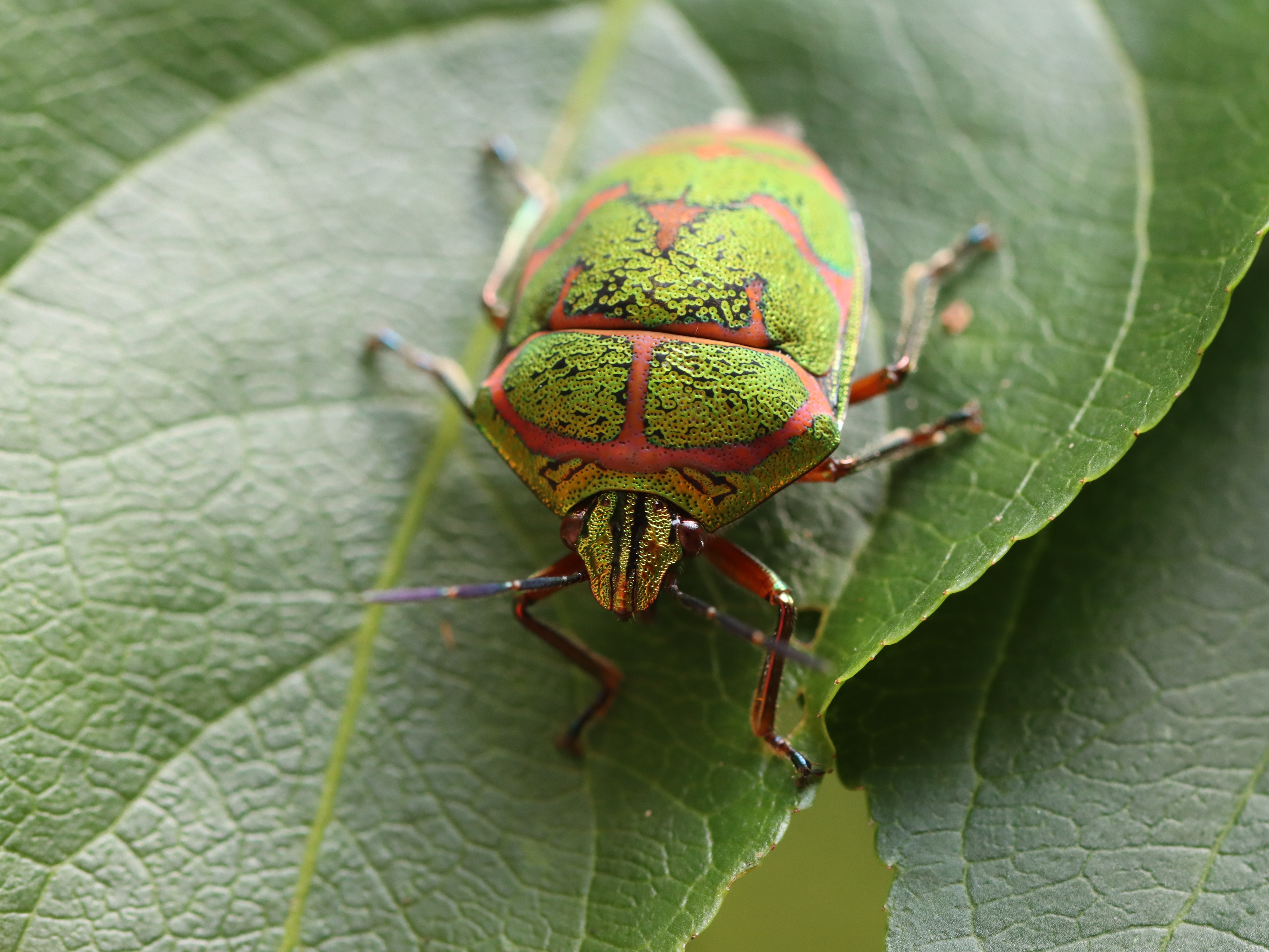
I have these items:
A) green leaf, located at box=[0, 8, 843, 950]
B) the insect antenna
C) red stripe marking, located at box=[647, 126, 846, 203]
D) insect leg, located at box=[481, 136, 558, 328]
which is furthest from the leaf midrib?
insect leg, located at box=[481, 136, 558, 328]

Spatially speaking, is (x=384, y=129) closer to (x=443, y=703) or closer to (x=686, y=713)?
(x=443, y=703)

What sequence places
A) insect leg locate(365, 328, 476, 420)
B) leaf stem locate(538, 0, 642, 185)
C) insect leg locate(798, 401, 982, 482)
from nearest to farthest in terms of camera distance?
insect leg locate(798, 401, 982, 482)
insect leg locate(365, 328, 476, 420)
leaf stem locate(538, 0, 642, 185)

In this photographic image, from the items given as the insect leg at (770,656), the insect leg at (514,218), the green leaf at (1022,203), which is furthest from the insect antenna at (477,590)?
the insect leg at (514,218)

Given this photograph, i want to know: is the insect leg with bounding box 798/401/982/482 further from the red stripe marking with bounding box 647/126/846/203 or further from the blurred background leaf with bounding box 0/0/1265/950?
the red stripe marking with bounding box 647/126/846/203

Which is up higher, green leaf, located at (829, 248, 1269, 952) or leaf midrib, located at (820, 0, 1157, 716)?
leaf midrib, located at (820, 0, 1157, 716)

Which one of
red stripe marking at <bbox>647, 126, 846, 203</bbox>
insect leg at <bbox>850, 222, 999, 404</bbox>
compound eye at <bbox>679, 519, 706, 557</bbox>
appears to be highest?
red stripe marking at <bbox>647, 126, 846, 203</bbox>

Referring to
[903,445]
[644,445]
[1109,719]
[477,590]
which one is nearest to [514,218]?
[644,445]
